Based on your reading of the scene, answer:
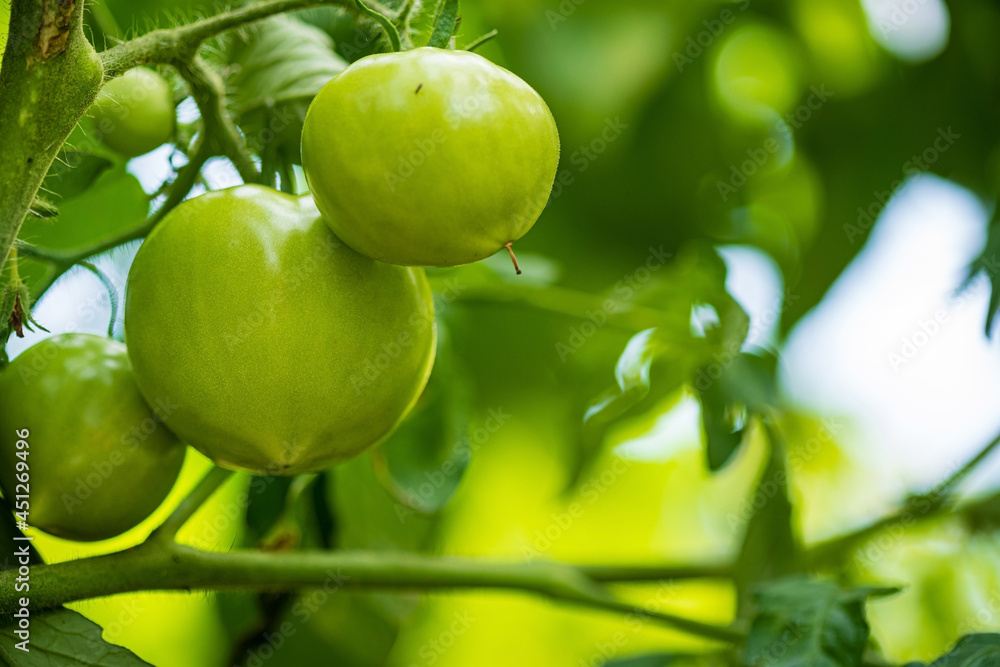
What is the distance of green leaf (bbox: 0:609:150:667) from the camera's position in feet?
2.30

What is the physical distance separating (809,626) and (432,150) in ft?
1.87

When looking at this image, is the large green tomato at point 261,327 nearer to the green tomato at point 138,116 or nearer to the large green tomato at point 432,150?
the large green tomato at point 432,150

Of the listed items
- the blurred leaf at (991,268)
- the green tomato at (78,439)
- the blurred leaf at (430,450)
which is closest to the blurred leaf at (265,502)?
the blurred leaf at (430,450)

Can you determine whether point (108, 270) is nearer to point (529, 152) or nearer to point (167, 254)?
point (167, 254)

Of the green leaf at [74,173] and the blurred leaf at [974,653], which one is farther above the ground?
the green leaf at [74,173]

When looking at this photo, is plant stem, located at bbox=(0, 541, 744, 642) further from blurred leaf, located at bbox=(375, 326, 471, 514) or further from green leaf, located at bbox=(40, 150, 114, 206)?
green leaf, located at bbox=(40, 150, 114, 206)

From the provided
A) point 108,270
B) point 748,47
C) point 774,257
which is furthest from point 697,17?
point 108,270

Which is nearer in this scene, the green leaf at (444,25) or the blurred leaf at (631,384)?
the green leaf at (444,25)

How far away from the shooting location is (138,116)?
2.87 ft

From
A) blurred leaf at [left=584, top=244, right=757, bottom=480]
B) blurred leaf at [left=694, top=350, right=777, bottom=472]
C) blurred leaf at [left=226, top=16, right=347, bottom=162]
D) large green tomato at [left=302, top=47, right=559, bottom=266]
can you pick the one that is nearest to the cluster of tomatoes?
large green tomato at [left=302, top=47, right=559, bottom=266]

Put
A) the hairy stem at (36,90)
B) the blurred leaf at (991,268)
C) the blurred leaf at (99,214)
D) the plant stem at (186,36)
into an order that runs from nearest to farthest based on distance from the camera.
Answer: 1. the hairy stem at (36,90)
2. the plant stem at (186,36)
3. the blurred leaf at (991,268)
4. the blurred leaf at (99,214)

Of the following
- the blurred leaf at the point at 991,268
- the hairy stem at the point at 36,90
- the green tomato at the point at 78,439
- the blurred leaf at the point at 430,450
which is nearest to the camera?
the hairy stem at the point at 36,90

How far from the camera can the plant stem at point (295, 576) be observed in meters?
0.73

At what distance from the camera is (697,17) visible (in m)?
1.69
